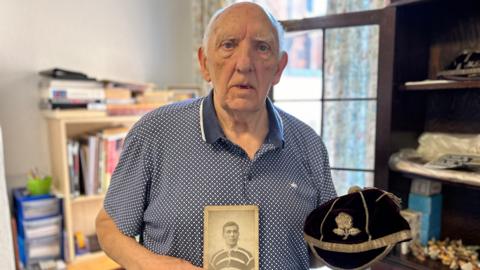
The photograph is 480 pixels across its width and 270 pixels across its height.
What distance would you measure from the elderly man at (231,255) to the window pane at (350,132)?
104 centimetres

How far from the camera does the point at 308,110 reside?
5.91 feet

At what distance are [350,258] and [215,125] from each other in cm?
47

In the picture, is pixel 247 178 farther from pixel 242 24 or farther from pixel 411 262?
pixel 411 262

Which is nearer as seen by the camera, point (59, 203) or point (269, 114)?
point (269, 114)

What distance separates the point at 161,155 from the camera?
36.1 inches

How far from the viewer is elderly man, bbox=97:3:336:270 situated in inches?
34.2

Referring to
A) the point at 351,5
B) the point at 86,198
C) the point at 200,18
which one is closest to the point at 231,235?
the point at 86,198

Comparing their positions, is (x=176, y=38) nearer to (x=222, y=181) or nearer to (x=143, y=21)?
(x=143, y=21)

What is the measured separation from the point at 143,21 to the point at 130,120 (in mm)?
744

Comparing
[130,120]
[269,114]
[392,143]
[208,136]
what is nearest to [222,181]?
[208,136]

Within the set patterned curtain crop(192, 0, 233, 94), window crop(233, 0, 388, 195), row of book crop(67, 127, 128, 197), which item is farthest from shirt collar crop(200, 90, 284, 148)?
patterned curtain crop(192, 0, 233, 94)

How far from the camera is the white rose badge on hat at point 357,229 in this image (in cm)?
77

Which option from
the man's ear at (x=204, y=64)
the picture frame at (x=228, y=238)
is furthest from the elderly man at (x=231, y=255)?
the man's ear at (x=204, y=64)

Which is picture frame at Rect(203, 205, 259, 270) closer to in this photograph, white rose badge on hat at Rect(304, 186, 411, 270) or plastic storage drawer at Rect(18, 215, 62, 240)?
white rose badge on hat at Rect(304, 186, 411, 270)
